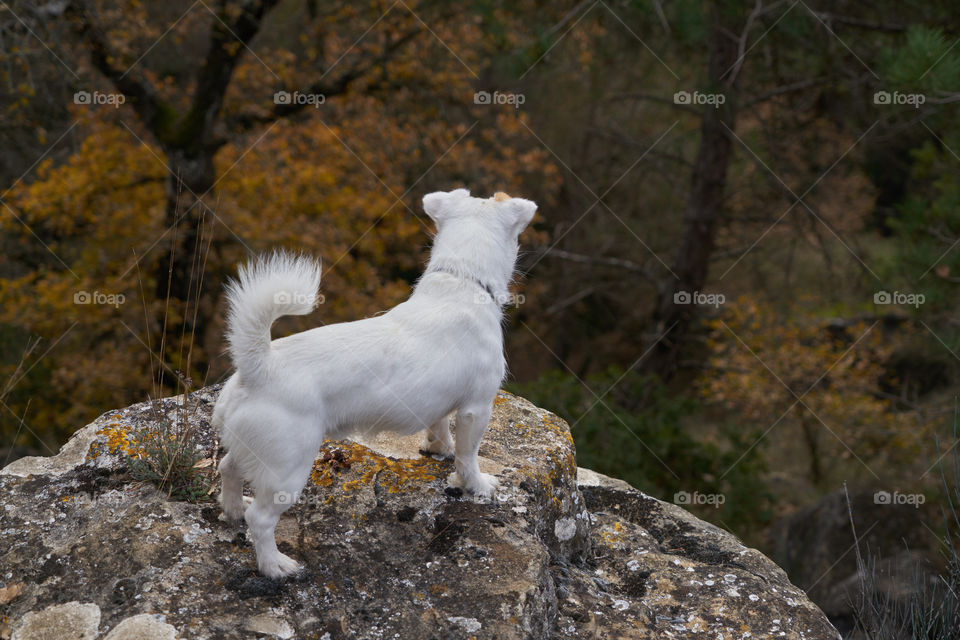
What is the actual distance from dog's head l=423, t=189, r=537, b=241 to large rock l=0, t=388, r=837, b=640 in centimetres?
125

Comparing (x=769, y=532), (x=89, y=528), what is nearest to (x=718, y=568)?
(x=89, y=528)

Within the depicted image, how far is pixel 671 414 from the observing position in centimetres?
938

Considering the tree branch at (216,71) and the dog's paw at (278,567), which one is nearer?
the dog's paw at (278,567)

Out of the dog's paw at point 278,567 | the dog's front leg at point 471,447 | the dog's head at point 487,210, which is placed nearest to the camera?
the dog's paw at point 278,567

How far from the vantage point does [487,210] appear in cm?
402

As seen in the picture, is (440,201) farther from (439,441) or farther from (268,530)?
(268,530)

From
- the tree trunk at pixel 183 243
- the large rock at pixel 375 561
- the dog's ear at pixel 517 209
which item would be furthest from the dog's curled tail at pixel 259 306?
the tree trunk at pixel 183 243

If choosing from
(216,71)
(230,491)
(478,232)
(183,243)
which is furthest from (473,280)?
(216,71)

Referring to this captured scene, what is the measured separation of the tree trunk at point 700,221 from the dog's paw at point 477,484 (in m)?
7.18

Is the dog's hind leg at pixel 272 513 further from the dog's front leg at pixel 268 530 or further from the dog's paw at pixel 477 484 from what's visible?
the dog's paw at pixel 477 484

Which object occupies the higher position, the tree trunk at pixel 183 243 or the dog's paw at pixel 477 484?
the tree trunk at pixel 183 243

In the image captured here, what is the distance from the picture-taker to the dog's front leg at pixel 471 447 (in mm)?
3889

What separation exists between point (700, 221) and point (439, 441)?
804cm

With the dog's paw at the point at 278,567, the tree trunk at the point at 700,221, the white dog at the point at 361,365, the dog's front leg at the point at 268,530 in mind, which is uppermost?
the tree trunk at the point at 700,221
